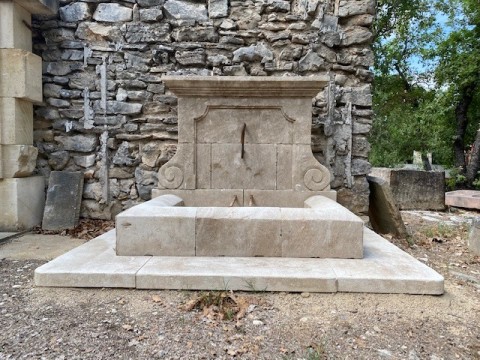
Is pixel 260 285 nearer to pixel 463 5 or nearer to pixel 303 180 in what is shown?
pixel 303 180

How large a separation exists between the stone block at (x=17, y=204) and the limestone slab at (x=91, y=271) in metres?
2.00

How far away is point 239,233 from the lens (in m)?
2.49

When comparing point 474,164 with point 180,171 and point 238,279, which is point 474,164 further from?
point 238,279

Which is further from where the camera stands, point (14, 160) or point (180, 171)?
point (14, 160)

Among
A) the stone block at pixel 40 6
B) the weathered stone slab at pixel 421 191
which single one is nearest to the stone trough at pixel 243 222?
the stone block at pixel 40 6

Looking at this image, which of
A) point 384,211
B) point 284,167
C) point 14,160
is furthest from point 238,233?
point 14,160

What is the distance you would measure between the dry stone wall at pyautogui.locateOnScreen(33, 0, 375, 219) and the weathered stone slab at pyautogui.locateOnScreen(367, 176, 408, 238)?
0.15m

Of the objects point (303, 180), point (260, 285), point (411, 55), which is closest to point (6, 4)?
point (303, 180)

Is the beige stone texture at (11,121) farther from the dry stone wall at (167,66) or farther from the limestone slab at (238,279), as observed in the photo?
the limestone slab at (238,279)

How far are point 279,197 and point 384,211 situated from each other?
155 cm

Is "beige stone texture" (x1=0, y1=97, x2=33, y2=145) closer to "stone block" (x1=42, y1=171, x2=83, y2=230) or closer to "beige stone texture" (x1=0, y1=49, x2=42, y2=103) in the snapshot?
"beige stone texture" (x1=0, y1=49, x2=42, y2=103)

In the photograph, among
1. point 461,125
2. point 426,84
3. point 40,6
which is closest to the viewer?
point 40,6

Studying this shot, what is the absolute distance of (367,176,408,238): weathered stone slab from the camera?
161 inches

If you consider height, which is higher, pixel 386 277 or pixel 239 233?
pixel 239 233
